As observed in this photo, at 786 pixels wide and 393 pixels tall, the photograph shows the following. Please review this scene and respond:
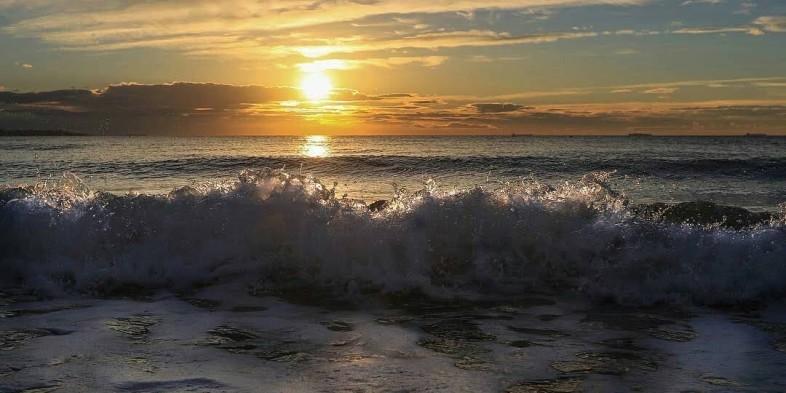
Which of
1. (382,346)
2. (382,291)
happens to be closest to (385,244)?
(382,291)

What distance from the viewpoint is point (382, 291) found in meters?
6.98

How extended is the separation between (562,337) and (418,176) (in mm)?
19869

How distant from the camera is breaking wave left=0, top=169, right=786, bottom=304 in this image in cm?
714

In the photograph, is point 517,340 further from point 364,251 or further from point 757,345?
point 364,251

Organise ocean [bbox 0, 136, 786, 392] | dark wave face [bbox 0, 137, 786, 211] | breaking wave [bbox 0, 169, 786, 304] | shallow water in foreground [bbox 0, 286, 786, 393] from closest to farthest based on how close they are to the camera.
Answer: shallow water in foreground [bbox 0, 286, 786, 393]
ocean [bbox 0, 136, 786, 392]
breaking wave [bbox 0, 169, 786, 304]
dark wave face [bbox 0, 137, 786, 211]

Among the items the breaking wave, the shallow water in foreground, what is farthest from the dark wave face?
the shallow water in foreground

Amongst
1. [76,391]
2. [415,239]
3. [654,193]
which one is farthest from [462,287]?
[654,193]

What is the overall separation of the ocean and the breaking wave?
2 cm

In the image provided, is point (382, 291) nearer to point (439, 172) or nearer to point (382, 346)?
point (382, 346)

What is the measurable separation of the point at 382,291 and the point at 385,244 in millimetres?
922

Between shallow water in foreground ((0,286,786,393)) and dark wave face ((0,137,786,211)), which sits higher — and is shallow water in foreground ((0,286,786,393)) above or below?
above

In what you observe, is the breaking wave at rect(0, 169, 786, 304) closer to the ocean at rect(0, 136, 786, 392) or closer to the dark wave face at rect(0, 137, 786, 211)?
the ocean at rect(0, 136, 786, 392)

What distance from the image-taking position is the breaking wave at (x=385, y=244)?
281 inches

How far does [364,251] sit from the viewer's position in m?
7.72
